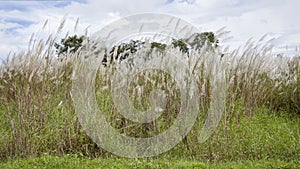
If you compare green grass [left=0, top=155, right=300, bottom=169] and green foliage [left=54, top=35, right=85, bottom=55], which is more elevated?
green foliage [left=54, top=35, right=85, bottom=55]

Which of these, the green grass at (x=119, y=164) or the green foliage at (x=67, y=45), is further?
the green foliage at (x=67, y=45)

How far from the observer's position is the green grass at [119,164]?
152 inches

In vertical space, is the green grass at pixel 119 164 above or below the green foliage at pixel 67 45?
below

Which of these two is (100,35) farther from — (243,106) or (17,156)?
(243,106)

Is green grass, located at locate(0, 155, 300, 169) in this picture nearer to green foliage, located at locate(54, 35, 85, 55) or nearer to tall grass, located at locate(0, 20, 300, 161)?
tall grass, located at locate(0, 20, 300, 161)

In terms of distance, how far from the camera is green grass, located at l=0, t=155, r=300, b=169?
12.6 feet

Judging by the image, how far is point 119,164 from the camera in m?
3.90

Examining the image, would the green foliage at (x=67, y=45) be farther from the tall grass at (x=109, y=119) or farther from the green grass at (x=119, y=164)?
the green grass at (x=119, y=164)

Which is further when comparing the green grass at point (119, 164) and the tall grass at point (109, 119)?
the tall grass at point (109, 119)

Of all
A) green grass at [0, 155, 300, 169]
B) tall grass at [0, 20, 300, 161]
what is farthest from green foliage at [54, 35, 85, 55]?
green grass at [0, 155, 300, 169]

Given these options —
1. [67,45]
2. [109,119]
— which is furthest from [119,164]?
[67,45]

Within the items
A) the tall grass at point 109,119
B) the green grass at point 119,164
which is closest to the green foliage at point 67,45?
the tall grass at point 109,119

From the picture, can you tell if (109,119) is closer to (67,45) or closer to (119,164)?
(119,164)

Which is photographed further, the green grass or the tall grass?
the tall grass
